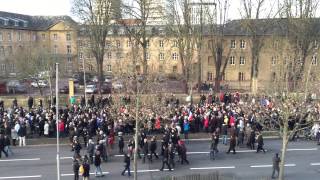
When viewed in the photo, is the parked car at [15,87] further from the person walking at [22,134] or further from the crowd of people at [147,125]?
the person walking at [22,134]

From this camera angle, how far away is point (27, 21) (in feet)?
249

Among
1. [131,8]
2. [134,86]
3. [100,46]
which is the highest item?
[131,8]

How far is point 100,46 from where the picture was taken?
45000mm

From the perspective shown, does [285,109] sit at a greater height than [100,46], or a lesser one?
lesser

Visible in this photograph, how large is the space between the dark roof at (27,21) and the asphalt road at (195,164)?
5127 cm

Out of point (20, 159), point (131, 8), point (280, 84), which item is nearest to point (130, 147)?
point (20, 159)

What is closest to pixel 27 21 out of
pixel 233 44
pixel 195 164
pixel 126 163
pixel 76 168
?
pixel 233 44

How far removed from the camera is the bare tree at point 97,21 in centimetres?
4388

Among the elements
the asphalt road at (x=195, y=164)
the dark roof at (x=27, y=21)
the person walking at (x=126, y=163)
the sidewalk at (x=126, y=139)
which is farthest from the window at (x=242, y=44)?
the person walking at (x=126, y=163)

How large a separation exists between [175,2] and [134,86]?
74.4ft

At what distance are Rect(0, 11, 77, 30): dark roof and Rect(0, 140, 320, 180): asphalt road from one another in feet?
168

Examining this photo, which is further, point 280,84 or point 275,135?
point 275,135

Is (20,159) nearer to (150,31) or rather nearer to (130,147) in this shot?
(130,147)

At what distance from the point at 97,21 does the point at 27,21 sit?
35.8 m
